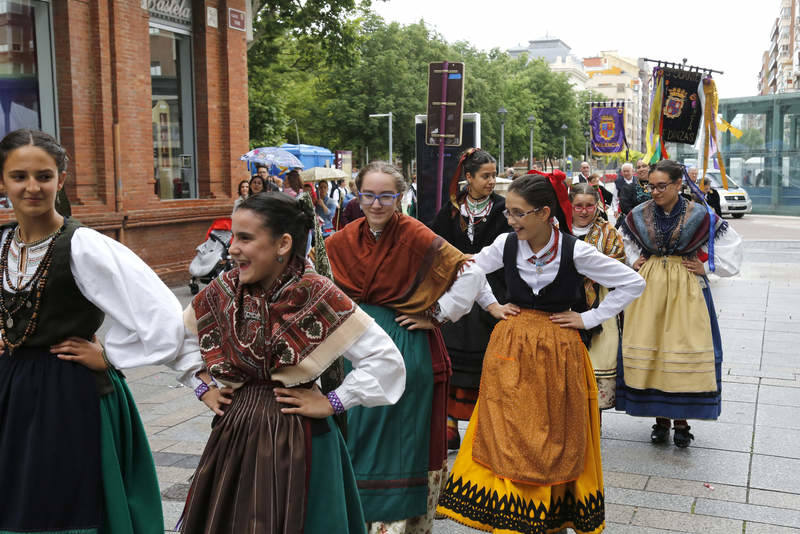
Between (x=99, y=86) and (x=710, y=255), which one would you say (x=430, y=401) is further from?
(x=99, y=86)

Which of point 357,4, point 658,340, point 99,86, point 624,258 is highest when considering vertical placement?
point 357,4

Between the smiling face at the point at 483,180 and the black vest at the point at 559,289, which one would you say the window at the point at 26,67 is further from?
the black vest at the point at 559,289

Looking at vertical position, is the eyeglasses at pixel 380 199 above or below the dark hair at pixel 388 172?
below

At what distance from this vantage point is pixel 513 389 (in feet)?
13.4

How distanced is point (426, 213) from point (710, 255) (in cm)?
402

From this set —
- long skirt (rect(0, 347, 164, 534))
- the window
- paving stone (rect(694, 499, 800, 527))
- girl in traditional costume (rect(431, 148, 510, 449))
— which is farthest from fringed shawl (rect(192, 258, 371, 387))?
the window

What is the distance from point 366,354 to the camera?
2.83m

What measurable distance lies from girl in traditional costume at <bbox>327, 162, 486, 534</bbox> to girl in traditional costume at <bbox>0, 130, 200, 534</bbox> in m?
1.21

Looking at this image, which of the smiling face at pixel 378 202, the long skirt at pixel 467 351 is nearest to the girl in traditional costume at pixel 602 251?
the long skirt at pixel 467 351

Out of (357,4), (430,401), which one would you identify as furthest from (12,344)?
(357,4)

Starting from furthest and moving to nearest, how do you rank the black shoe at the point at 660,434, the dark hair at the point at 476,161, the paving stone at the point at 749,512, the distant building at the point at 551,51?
1. the distant building at the point at 551,51
2. the black shoe at the point at 660,434
3. the dark hair at the point at 476,161
4. the paving stone at the point at 749,512

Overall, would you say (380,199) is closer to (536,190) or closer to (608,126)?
(536,190)

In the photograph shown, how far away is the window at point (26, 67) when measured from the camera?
11.7 metres

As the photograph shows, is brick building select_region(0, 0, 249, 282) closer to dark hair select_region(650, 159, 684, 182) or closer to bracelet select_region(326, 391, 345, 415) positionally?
dark hair select_region(650, 159, 684, 182)
